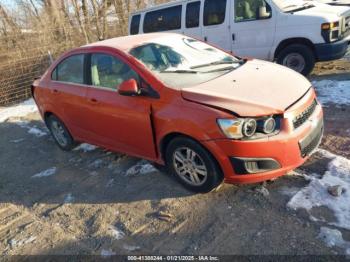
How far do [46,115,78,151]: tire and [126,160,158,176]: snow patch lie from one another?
140 centimetres

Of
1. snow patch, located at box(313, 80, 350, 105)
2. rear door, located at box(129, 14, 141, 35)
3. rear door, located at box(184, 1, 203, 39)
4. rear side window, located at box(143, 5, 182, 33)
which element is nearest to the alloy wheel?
snow patch, located at box(313, 80, 350, 105)

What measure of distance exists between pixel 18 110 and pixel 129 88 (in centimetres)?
599

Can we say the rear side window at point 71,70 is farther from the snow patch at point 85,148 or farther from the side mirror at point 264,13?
the side mirror at point 264,13

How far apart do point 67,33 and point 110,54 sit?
9.01 m

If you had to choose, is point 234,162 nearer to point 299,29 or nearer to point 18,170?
point 18,170

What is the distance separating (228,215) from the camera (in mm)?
3523

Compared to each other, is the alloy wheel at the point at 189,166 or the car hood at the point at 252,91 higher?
the car hood at the point at 252,91

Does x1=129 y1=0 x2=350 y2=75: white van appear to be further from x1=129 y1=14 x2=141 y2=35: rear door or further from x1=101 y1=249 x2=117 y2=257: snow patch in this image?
x1=101 y1=249 x2=117 y2=257: snow patch

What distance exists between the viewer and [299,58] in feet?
23.6

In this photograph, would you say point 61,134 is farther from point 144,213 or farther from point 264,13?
point 264,13

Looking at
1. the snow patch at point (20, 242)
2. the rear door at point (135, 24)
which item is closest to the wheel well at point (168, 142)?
the snow patch at point (20, 242)

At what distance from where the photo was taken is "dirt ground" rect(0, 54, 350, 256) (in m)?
3.20

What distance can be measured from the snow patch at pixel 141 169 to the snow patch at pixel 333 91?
10.5ft

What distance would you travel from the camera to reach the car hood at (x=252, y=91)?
337 centimetres
